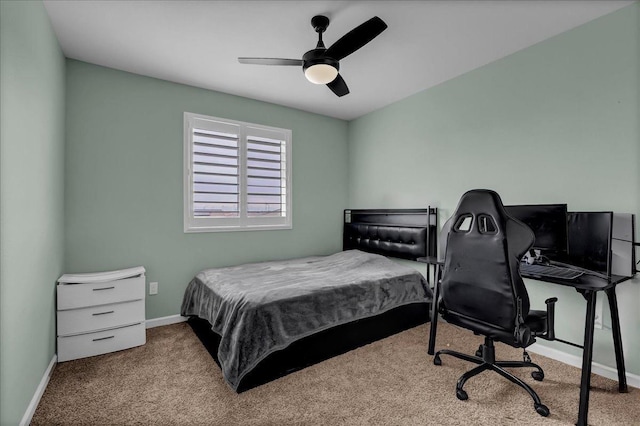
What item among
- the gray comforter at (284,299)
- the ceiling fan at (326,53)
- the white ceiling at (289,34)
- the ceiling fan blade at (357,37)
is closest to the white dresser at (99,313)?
the gray comforter at (284,299)

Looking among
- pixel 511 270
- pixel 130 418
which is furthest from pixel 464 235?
pixel 130 418

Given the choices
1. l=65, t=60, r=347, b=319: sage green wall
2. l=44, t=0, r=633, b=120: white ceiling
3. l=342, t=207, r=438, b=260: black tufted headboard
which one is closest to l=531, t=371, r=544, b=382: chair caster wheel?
l=342, t=207, r=438, b=260: black tufted headboard

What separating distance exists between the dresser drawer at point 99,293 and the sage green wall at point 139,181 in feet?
1.45

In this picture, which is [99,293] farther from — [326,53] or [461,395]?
[461,395]

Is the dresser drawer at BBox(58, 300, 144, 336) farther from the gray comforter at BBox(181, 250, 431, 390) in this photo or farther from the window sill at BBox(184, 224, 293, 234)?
the window sill at BBox(184, 224, 293, 234)

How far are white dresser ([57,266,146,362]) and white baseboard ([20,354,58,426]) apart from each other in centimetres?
18

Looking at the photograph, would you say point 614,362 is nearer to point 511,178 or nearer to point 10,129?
point 511,178

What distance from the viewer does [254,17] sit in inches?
83.7

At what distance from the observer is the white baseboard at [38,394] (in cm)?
161

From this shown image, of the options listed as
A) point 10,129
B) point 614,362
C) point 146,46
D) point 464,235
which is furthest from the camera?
point 146,46

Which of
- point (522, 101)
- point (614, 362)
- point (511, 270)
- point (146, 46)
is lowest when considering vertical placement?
point (614, 362)

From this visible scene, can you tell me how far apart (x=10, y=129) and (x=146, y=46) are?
1.45 meters

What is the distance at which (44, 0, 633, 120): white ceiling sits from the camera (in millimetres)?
2037

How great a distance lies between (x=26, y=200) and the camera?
5.48ft
